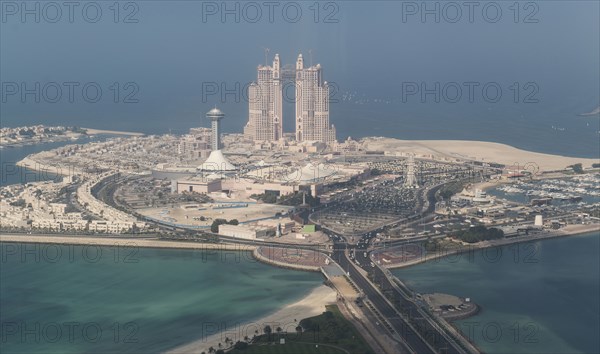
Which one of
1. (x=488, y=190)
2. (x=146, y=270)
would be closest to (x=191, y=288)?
(x=146, y=270)

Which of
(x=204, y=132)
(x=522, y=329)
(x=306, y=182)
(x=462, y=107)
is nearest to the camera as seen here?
(x=522, y=329)

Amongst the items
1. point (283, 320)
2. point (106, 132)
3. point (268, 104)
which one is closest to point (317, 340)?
point (283, 320)

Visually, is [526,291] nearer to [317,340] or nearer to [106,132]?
[317,340]

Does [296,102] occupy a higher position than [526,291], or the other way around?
[296,102]

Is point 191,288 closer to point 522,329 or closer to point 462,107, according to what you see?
point 522,329

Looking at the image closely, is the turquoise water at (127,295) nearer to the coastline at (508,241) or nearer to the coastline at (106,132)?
the coastline at (508,241)
